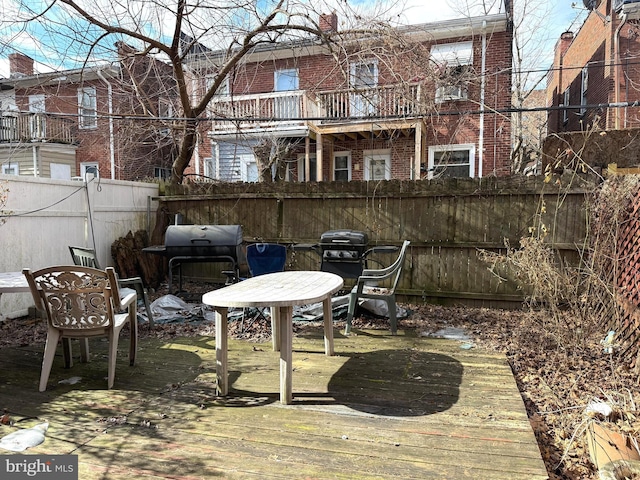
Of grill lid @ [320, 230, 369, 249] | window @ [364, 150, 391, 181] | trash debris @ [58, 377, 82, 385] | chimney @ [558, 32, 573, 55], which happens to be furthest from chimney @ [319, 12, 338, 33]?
chimney @ [558, 32, 573, 55]

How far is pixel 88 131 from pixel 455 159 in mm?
10271

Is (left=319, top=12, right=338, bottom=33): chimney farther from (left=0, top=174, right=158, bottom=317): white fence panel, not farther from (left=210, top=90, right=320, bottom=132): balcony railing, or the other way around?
(left=0, top=174, right=158, bottom=317): white fence panel

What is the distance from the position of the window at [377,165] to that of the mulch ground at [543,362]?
7084 mm

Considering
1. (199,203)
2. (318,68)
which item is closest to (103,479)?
(199,203)

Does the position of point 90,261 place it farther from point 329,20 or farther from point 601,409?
point 329,20

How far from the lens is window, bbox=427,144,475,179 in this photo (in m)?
12.0

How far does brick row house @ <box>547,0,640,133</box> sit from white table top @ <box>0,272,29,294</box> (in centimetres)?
851

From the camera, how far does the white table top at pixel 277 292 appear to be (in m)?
2.92

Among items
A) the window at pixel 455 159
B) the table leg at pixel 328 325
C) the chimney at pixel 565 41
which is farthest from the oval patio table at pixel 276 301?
the chimney at pixel 565 41

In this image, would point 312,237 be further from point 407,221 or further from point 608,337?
point 608,337

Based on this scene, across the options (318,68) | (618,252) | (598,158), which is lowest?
(618,252)

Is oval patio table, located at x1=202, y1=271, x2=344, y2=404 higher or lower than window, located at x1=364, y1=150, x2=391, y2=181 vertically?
lower

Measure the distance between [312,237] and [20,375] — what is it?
4.30 m

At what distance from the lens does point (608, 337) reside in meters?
4.25
